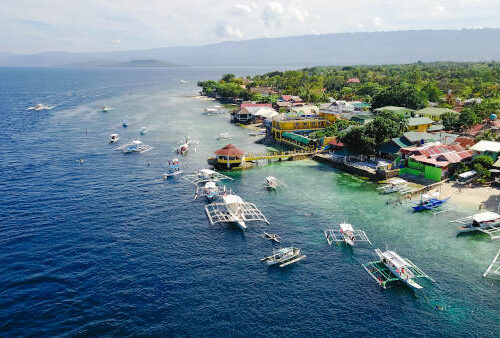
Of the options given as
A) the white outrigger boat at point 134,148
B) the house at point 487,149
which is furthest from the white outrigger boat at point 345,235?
the white outrigger boat at point 134,148

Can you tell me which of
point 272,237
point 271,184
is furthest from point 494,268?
point 271,184

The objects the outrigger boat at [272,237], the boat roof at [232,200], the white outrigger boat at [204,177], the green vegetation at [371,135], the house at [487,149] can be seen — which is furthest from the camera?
the green vegetation at [371,135]

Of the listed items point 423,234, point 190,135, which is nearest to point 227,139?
point 190,135

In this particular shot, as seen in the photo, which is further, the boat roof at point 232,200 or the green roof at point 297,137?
the green roof at point 297,137

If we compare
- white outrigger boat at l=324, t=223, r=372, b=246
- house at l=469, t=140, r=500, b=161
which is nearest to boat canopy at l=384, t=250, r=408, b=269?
white outrigger boat at l=324, t=223, r=372, b=246

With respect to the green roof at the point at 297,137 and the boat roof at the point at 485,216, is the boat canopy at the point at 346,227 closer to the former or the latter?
the boat roof at the point at 485,216

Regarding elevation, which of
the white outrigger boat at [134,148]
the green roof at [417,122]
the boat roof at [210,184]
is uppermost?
the green roof at [417,122]

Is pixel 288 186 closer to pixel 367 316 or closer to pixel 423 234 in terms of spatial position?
pixel 423 234
